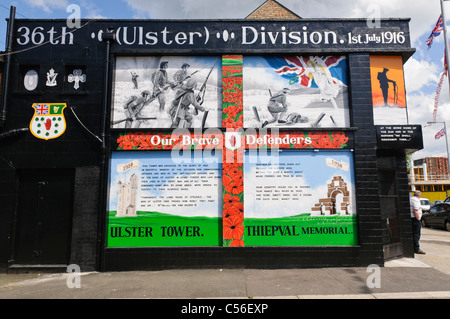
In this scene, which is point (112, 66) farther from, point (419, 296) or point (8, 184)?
point (419, 296)

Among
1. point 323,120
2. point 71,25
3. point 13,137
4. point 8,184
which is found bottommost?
point 8,184

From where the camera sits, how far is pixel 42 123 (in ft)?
27.2

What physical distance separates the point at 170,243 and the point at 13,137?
5.49 m

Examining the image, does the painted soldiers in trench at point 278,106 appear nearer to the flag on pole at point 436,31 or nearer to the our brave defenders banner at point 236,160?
the our brave defenders banner at point 236,160

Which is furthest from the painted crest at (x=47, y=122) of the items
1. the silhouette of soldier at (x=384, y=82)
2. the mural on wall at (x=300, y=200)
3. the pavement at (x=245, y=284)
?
the silhouette of soldier at (x=384, y=82)

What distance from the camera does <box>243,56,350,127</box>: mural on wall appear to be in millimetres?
8508

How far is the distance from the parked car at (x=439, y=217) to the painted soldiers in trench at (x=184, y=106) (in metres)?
16.9

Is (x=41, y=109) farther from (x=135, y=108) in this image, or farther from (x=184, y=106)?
(x=184, y=106)

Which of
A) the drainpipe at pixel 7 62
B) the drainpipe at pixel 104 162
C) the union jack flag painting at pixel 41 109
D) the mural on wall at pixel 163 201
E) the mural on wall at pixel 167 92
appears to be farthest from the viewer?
the mural on wall at pixel 167 92

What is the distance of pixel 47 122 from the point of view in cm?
829

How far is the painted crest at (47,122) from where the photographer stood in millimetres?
8273

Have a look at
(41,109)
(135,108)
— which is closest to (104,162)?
(135,108)

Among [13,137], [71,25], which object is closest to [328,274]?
[13,137]

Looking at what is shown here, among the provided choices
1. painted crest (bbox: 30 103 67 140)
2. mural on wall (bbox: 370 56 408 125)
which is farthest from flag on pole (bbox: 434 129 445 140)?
painted crest (bbox: 30 103 67 140)
